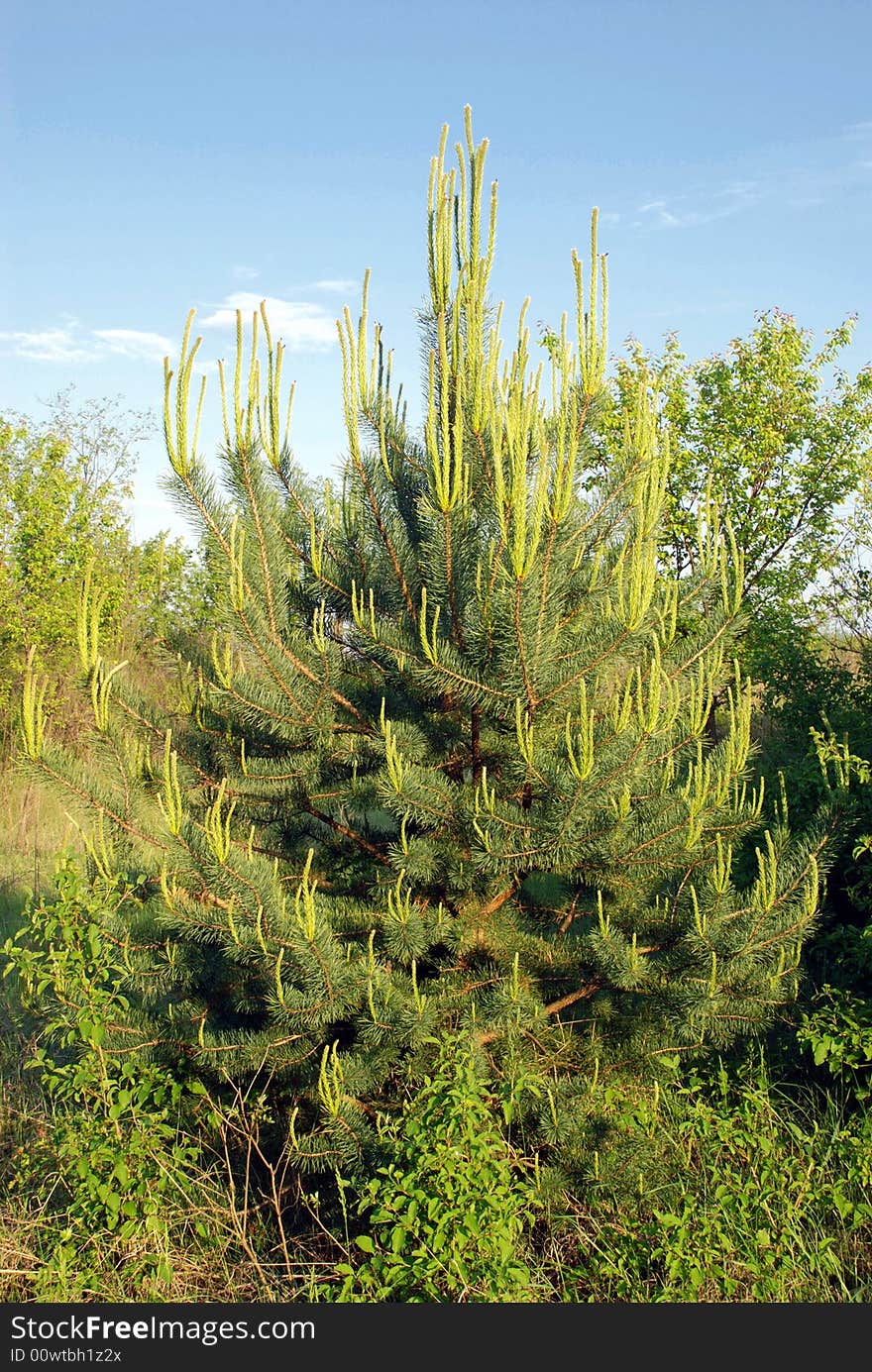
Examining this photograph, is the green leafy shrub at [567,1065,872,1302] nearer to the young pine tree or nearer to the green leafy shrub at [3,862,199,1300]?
the young pine tree

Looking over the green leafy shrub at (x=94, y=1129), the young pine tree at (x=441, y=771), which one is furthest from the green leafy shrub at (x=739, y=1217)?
the green leafy shrub at (x=94, y=1129)

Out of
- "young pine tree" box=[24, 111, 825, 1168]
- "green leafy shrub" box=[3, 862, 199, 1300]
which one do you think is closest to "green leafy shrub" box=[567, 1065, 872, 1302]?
"young pine tree" box=[24, 111, 825, 1168]

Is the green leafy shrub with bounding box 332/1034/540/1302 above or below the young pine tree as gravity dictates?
below

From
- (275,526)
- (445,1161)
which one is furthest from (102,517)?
(445,1161)

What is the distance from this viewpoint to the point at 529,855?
14.7ft

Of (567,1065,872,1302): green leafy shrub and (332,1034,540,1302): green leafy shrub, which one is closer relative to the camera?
(332,1034,540,1302): green leafy shrub

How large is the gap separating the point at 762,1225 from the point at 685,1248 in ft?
1.71

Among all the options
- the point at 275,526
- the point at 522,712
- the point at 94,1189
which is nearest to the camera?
the point at 94,1189

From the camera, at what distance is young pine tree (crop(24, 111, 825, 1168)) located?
4352 mm

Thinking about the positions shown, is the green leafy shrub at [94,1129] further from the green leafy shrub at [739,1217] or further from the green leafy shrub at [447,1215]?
the green leafy shrub at [739,1217]

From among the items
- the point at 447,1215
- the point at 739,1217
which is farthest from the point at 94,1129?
the point at 739,1217

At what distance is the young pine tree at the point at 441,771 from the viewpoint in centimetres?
435

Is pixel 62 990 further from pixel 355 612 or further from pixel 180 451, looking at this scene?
pixel 180 451

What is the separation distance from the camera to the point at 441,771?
191 inches
